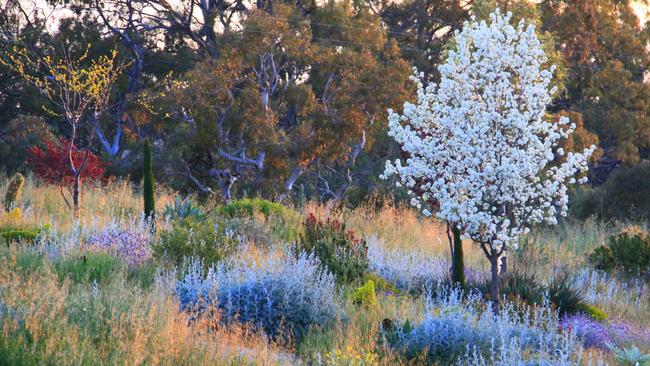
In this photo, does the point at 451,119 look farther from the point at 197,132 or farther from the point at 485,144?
the point at 197,132

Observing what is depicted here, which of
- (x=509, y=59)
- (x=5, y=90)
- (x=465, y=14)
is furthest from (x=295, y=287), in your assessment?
(x=5, y=90)

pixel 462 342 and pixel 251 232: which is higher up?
pixel 251 232

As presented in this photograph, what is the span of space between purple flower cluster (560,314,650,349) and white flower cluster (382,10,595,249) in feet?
3.94

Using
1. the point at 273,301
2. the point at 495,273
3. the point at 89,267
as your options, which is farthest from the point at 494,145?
the point at 89,267

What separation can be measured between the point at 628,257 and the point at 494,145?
6126 millimetres

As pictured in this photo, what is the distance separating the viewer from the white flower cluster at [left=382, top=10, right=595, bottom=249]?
8906 millimetres

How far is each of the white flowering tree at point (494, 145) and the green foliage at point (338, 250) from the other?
2144 mm

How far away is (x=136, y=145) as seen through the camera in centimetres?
3017

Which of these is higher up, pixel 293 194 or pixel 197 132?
pixel 197 132

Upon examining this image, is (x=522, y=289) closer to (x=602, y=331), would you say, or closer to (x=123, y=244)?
(x=602, y=331)

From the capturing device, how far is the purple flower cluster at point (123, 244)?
37.1 ft

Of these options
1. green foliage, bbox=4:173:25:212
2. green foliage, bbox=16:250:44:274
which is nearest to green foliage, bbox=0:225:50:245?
green foliage, bbox=16:250:44:274

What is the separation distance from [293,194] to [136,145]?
8280 millimetres

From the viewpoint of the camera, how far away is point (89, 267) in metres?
10.1
